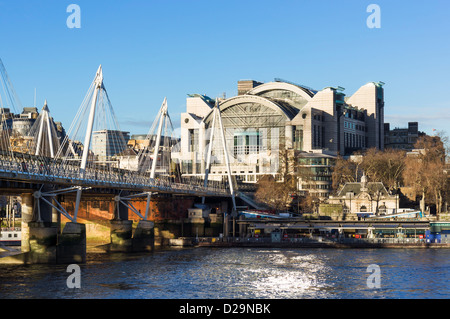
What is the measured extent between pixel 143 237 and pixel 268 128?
87.6 m

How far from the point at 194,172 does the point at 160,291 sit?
123469mm

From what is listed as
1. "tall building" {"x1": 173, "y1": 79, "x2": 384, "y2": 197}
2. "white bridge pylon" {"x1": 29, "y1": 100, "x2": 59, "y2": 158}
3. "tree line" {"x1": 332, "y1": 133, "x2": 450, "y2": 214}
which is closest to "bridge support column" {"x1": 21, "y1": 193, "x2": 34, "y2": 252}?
"white bridge pylon" {"x1": 29, "y1": 100, "x2": 59, "y2": 158}

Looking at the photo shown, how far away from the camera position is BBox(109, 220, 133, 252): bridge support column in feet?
311

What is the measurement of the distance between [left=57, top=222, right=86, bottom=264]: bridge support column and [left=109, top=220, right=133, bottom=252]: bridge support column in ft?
55.9

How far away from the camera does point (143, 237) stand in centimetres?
9725

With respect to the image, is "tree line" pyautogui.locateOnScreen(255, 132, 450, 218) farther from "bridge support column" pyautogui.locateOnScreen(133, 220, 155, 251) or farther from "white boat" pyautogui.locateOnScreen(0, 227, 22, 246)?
"white boat" pyautogui.locateOnScreen(0, 227, 22, 246)

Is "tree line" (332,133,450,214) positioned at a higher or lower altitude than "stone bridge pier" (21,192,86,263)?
higher

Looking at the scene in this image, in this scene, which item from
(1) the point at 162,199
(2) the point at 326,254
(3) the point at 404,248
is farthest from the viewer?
(1) the point at 162,199

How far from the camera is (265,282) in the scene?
2515 inches

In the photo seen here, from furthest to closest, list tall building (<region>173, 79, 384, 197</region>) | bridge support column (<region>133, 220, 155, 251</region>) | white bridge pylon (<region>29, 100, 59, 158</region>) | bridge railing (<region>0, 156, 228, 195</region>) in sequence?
tall building (<region>173, 79, 384, 197</region>) < white bridge pylon (<region>29, 100, 59, 158</region>) < bridge support column (<region>133, 220, 155, 251</region>) < bridge railing (<region>0, 156, 228, 195</region>)

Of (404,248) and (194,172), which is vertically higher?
(194,172)
